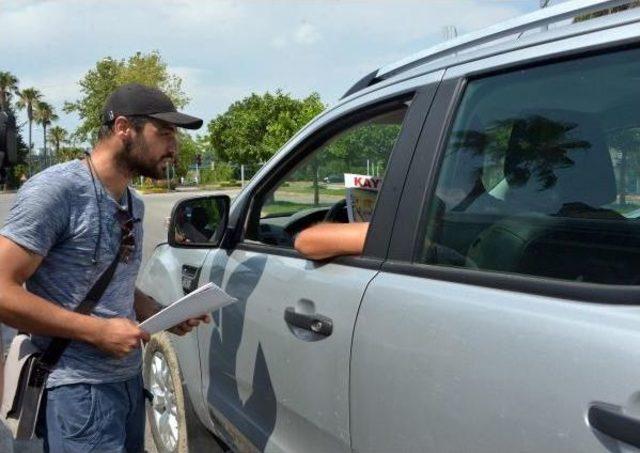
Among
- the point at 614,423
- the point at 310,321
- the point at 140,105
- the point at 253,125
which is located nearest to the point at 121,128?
the point at 140,105

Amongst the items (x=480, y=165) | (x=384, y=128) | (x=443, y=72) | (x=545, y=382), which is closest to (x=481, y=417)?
(x=545, y=382)

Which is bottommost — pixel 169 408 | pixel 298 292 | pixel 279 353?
pixel 169 408

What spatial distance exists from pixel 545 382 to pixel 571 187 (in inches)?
22.3

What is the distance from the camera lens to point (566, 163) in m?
1.65

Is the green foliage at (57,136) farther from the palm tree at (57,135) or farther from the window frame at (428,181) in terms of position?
the window frame at (428,181)

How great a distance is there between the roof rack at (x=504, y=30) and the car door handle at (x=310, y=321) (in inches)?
34.7

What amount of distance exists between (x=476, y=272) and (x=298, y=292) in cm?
69

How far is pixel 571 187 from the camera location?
1.64 meters

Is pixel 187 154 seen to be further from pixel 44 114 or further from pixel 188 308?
pixel 188 308

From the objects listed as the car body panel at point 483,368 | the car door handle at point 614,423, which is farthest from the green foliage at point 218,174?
the car door handle at point 614,423

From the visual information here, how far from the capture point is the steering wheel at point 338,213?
2.84m

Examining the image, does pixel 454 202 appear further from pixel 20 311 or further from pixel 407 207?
pixel 20 311

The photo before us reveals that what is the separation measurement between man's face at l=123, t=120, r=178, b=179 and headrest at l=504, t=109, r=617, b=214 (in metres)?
1.14

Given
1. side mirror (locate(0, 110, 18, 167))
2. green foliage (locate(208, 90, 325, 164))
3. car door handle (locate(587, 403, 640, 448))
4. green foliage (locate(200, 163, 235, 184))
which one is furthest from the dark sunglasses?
green foliage (locate(200, 163, 235, 184))
